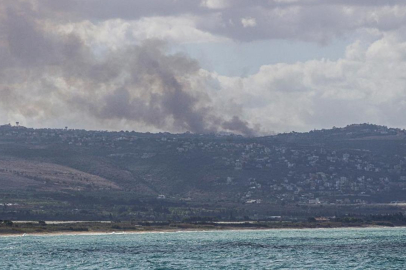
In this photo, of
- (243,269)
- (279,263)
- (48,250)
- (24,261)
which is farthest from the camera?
(48,250)

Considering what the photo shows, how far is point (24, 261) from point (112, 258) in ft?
43.8

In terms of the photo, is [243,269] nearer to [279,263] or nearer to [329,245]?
[279,263]

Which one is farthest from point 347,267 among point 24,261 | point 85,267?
point 24,261

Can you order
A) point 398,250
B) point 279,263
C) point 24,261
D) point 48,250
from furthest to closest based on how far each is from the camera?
1. point 48,250
2. point 398,250
3. point 24,261
4. point 279,263

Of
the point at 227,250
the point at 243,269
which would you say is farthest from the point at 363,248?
the point at 243,269

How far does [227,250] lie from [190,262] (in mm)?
30513

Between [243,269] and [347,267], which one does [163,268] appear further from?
[347,267]

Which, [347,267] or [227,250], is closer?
[347,267]

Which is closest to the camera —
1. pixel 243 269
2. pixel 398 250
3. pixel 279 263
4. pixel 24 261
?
pixel 243 269

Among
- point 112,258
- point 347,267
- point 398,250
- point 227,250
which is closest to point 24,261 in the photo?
point 112,258

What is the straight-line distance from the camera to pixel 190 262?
479ft

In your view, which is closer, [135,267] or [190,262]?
[135,267]

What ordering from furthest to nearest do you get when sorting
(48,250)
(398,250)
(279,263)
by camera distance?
(48,250), (398,250), (279,263)

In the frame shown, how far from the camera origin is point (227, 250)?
176m
